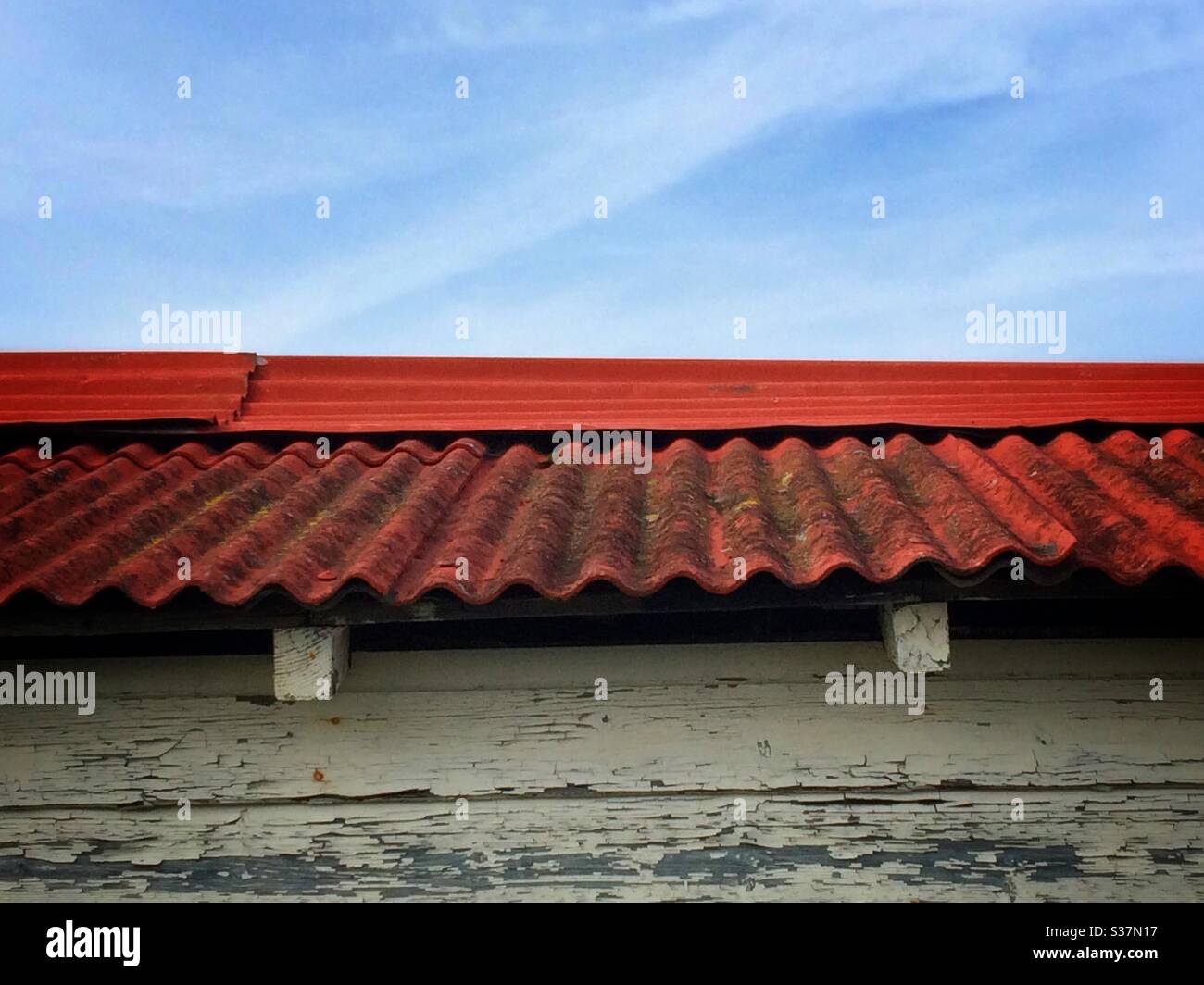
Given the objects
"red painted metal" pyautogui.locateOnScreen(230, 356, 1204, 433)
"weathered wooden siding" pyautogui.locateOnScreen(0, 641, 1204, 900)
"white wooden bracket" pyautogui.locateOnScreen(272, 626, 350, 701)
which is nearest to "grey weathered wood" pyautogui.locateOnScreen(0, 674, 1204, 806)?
"weathered wooden siding" pyautogui.locateOnScreen(0, 641, 1204, 900)

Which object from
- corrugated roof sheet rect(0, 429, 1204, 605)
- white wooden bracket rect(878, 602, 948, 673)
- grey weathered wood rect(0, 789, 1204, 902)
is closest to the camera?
corrugated roof sheet rect(0, 429, 1204, 605)

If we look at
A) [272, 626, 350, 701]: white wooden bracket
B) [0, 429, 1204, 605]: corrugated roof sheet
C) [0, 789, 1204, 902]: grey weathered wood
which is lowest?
[0, 789, 1204, 902]: grey weathered wood

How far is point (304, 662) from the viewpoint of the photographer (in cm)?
253

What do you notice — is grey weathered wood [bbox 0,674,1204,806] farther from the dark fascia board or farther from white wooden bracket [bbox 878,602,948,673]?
the dark fascia board

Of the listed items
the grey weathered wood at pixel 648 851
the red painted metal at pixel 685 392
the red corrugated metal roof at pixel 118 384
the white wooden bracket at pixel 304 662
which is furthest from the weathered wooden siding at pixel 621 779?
the red corrugated metal roof at pixel 118 384

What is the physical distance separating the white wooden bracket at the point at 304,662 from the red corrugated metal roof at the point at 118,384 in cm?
138

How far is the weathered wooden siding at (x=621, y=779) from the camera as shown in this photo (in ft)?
8.92

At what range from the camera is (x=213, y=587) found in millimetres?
2312

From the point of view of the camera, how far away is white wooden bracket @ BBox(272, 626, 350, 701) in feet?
8.30

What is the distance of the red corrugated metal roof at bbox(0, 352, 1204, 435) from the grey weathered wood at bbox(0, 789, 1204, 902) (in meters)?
1.37

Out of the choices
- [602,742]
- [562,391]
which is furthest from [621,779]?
[562,391]

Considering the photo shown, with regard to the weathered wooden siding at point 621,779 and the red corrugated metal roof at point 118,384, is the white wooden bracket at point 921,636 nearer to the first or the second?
the weathered wooden siding at point 621,779

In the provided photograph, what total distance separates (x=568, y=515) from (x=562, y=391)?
136 cm
